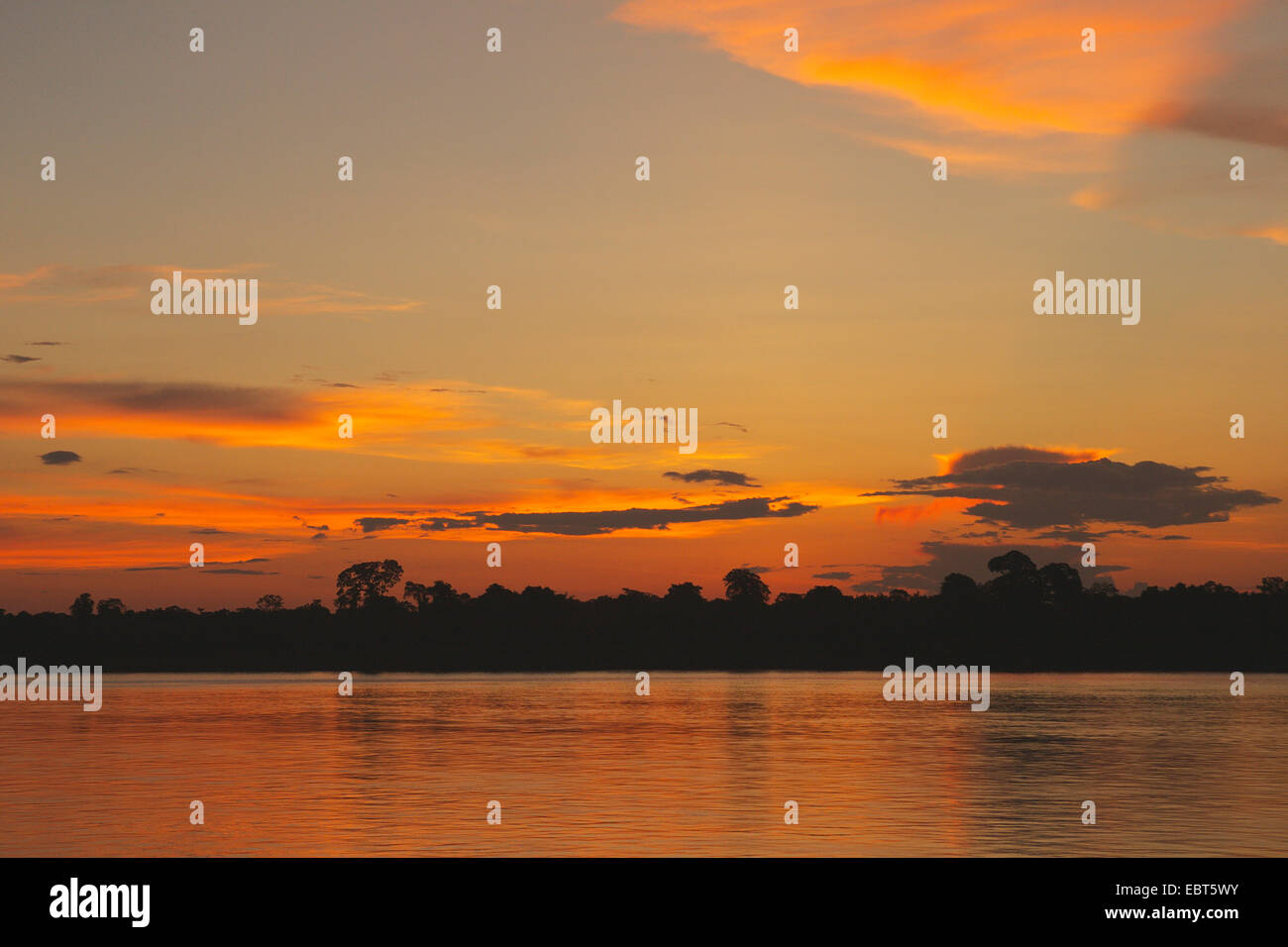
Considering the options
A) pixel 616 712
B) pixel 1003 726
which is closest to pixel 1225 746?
pixel 1003 726

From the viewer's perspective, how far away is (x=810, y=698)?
153 meters
